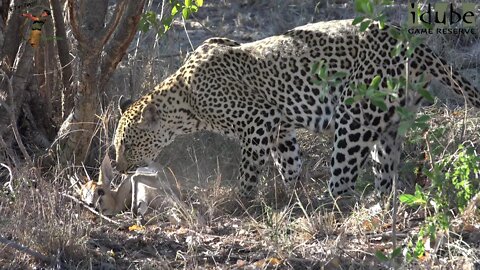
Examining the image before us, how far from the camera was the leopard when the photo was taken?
7266mm

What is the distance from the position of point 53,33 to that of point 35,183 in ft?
5.42

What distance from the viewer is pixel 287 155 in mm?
8180

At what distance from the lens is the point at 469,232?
20.5ft

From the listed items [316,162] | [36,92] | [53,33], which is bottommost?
[316,162]

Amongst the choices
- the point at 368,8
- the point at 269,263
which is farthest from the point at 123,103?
the point at 368,8

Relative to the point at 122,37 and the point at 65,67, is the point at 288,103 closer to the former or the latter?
the point at 122,37

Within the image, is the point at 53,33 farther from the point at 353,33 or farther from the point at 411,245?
the point at 411,245

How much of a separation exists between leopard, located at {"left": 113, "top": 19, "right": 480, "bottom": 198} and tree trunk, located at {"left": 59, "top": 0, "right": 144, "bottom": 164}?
0.46 metres

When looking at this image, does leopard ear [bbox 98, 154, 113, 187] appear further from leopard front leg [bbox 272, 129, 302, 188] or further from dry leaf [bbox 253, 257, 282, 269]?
dry leaf [bbox 253, 257, 282, 269]

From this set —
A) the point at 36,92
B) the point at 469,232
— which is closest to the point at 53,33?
the point at 36,92

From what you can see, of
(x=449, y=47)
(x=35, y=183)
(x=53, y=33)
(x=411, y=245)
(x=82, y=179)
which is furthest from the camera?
(x=449, y=47)

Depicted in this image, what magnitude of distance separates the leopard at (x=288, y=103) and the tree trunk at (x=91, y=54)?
0.46 metres

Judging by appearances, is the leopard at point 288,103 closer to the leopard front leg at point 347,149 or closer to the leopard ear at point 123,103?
the leopard front leg at point 347,149

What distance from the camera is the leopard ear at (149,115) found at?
8188mm
